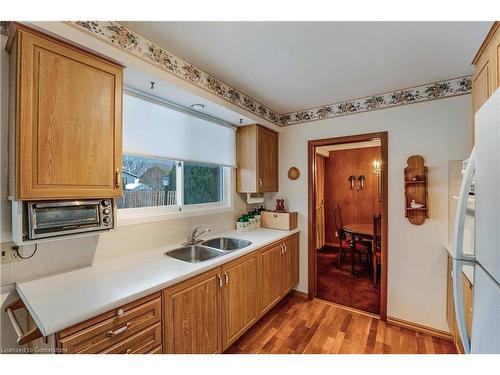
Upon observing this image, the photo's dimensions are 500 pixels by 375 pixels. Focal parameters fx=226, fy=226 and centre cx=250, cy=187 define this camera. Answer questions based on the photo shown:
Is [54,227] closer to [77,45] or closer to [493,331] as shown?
[77,45]

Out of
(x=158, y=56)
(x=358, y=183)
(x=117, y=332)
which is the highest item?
(x=158, y=56)

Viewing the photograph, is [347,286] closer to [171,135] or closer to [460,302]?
[460,302]

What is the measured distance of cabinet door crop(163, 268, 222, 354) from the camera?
133 centimetres

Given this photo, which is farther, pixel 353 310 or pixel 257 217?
pixel 257 217

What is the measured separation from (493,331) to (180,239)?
6.48 ft

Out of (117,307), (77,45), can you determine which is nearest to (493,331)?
(117,307)

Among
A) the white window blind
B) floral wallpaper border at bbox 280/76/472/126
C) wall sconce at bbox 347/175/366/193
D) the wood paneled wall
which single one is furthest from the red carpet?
floral wallpaper border at bbox 280/76/472/126

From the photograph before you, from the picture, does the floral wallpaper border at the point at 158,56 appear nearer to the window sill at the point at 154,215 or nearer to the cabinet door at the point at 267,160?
the cabinet door at the point at 267,160

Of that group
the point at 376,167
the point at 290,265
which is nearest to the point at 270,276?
the point at 290,265

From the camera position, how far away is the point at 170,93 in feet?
5.83

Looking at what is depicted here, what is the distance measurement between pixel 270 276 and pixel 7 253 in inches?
76.1

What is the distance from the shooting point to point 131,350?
1.14 m

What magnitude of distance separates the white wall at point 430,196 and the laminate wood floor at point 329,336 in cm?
20

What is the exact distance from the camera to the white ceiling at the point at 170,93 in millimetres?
1517
